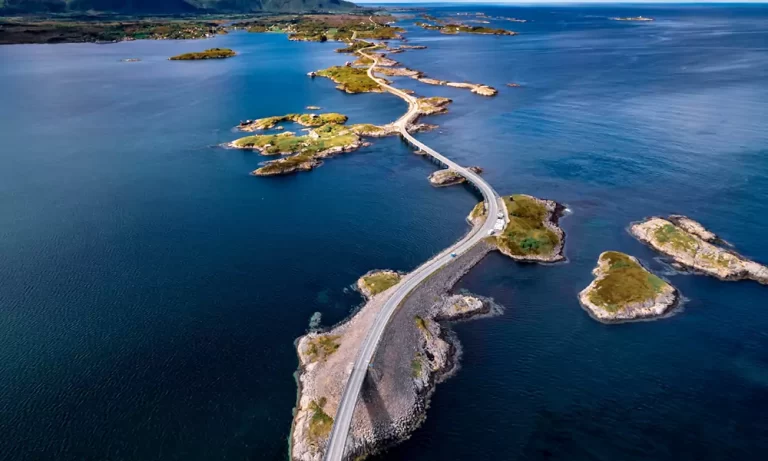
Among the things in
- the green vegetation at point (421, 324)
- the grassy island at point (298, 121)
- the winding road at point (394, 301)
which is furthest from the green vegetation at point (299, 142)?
the green vegetation at point (421, 324)

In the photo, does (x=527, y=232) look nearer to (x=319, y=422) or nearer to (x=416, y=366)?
(x=416, y=366)

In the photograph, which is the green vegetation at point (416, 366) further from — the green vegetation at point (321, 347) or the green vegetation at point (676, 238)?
the green vegetation at point (676, 238)

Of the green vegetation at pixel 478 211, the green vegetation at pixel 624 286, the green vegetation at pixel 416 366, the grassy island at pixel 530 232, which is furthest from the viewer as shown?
the green vegetation at pixel 478 211

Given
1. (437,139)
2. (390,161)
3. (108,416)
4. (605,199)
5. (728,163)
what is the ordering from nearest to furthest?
1. (108,416)
2. (605,199)
3. (728,163)
4. (390,161)
5. (437,139)

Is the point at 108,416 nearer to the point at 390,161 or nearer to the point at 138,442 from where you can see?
the point at 138,442

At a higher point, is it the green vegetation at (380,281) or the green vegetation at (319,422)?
the green vegetation at (380,281)

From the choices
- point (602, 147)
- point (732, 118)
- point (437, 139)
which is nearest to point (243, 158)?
point (437, 139)

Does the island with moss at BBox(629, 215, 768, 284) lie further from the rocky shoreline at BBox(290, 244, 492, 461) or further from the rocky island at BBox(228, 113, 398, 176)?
the rocky island at BBox(228, 113, 398, 176)
